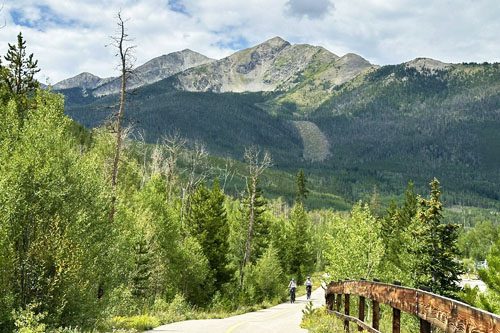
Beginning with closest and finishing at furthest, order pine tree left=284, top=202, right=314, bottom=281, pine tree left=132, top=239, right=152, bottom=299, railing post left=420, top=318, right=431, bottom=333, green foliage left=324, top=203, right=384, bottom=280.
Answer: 1. railing post left=420, top=318, right=431, bottom=333
2. green foliage left=324, top=203, right=384, bottom=280
3. pine tree left=132, top=239, right=152, bottom=299
4. pine tree left=284, top=202, right=314, bottom=281

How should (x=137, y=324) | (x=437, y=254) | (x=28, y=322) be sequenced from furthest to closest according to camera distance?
(x=437, y=254) → (x=137, y=324) → (x=28, y=322)

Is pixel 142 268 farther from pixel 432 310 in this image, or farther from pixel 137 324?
pixel 432 310

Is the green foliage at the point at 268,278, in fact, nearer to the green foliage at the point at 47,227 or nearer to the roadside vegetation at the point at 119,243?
the roadside vegetation at the point at 119,243

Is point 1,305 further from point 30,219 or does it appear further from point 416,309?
point 416,309

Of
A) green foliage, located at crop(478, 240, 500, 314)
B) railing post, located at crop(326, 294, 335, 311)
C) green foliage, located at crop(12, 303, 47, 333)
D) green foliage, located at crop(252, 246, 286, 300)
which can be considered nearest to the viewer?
green foliage, located at crop(12, 303, 47, 333)

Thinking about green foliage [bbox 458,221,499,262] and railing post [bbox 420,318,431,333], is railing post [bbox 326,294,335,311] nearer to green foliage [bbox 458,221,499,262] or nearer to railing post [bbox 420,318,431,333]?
railing post [bbox 420,318,431,333]

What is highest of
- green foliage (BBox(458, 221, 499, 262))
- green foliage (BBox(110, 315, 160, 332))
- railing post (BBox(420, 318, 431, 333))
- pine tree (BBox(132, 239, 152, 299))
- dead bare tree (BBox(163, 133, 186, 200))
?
dead bare tree (BBox(163, 133, 186, 200))

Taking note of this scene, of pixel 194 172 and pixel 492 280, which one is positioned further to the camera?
pixel 194 172

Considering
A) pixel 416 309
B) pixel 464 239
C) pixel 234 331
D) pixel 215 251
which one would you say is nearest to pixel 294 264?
pixel 215 251

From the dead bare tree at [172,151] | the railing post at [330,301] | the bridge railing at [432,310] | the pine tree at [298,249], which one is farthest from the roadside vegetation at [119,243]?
the bridge railing at [432,310]

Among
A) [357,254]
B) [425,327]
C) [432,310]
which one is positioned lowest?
[357,254]

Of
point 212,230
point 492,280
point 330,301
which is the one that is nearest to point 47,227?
point 330,301

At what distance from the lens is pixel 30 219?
14.3 metres

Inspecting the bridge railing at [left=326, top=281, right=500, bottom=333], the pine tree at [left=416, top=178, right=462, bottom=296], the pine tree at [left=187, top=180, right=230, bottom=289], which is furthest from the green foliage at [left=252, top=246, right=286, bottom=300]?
the bridge railing at [left=326, top=281, right=500, bottom=333]
